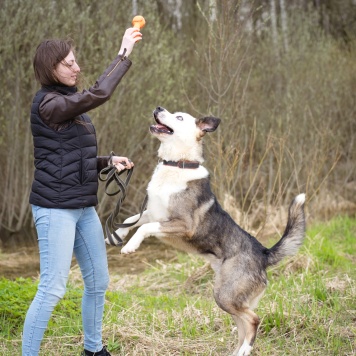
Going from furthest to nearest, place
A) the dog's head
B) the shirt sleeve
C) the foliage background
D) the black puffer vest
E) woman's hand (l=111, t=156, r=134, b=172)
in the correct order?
the foliage background → the dog's head → woman's hand (l=111, t=156, r=134, b=172) → the black puffer vest → the shirt sleeve

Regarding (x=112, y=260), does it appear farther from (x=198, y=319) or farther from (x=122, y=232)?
(x=122, y=232)

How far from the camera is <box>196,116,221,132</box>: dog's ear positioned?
435 centimetres

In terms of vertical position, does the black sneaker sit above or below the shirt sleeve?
below

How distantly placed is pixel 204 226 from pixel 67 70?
144 cm

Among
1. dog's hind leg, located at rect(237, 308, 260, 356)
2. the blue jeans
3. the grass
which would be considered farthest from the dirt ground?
the blue jeans

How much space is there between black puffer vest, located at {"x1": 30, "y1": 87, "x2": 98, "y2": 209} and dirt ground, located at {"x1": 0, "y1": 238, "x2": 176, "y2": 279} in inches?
149

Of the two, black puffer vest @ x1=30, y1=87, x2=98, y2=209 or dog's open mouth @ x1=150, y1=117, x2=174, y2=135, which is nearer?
black puffer vest @ x1=30, y1=87, x2=98, y2=209

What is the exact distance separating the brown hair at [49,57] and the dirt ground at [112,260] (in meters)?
4.05

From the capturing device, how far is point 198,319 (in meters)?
4.96

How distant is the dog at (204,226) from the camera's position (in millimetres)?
4078

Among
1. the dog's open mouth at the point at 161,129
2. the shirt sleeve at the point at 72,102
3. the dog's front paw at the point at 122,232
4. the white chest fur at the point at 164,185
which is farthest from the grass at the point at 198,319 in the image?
the shirt sleeve at the point at 72,102

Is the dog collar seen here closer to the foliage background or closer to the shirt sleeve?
the shirt sleeve

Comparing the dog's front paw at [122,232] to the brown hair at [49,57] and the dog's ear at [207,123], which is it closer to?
the dog's ear at [207,123]

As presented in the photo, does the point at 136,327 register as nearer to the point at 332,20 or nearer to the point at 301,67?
the point at 301,67
